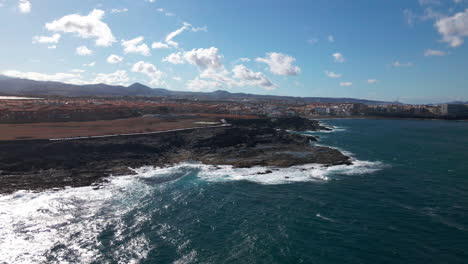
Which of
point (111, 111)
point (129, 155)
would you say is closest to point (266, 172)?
point (129, 155)

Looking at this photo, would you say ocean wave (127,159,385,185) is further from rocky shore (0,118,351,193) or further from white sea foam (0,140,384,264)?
rocky shore (0,118,351,193)

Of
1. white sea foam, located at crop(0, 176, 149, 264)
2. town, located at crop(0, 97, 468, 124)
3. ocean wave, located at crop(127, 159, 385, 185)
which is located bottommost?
white sea foam, located at crop(0, 176, 149, 264)

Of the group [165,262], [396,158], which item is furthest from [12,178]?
[396,158]

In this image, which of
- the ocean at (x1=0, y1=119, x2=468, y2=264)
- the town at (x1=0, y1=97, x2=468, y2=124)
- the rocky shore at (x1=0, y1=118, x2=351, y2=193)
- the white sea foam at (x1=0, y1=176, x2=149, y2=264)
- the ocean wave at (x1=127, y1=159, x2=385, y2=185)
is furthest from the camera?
the town at (x1=0, y1=97, x2=468, y2=124)

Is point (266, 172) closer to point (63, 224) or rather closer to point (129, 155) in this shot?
point (129, 155)

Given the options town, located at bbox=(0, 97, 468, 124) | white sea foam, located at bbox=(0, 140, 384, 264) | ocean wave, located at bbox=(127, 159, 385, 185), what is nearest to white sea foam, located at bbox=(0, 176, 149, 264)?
white sea foam, located at bbox=(0, 140, 384, 264)
